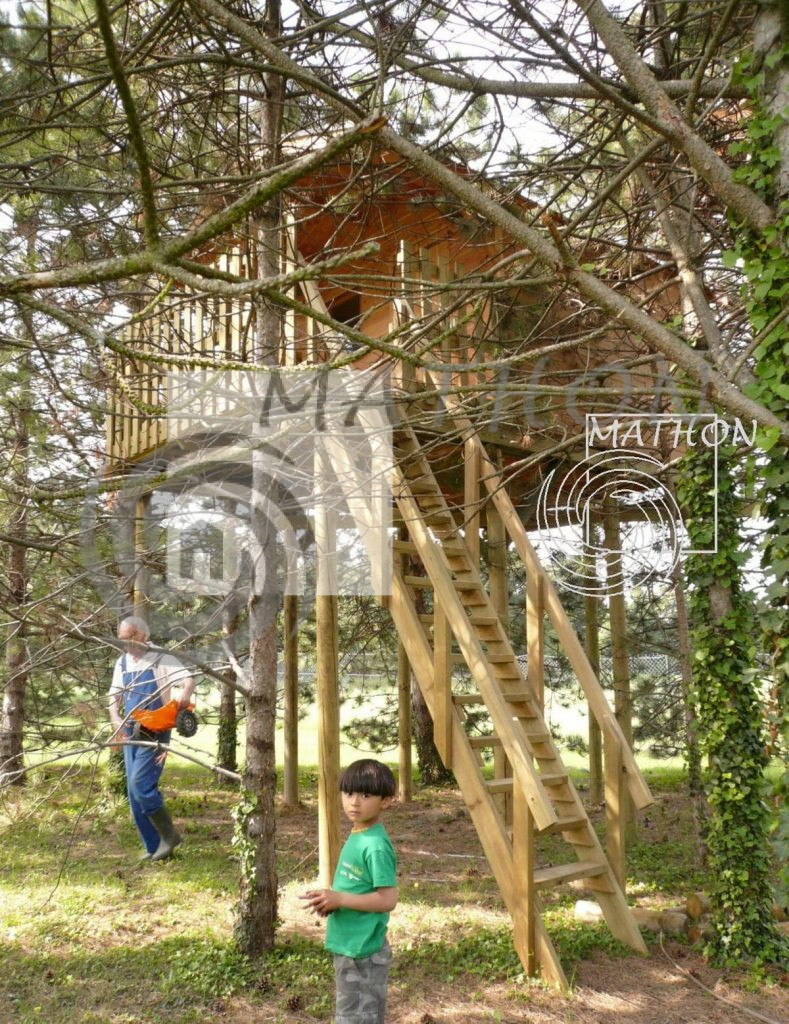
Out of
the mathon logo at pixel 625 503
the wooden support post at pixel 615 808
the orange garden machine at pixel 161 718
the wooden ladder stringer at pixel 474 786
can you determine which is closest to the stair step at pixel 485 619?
the wooden ladder stringer at pixel 474 786

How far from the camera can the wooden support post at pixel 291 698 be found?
373 inches

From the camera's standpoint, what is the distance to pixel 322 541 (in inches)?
259

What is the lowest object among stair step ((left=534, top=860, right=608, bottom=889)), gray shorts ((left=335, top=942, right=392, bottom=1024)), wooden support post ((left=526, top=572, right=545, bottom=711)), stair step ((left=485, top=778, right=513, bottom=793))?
stair step ((left=534, top=860, right=608, bottom=889))

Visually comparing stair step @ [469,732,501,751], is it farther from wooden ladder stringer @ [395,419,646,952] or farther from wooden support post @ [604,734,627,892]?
wooden support post @ [604,734,627,892]

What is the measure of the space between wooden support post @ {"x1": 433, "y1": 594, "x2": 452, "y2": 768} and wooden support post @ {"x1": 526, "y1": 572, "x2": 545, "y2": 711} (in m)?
1.00

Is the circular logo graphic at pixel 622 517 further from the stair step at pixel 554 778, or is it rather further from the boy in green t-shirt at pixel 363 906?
the boy in green t-shirt at pixel 363 906

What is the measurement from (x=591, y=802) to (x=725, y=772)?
16.9ft

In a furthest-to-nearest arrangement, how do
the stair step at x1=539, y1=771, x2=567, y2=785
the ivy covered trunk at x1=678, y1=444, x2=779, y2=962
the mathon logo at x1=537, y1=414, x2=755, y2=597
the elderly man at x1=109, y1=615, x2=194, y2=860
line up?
the mathon logo at x1=537, y1=414, x2=755, y2=597, the elderly man at x1=109, y1=615, x2=194, y2=860, the stair step at x1=539, y1=771, x2=567, y2=785, the ivy covered trunk at x1=678, y1=444, x2=779, y2=962

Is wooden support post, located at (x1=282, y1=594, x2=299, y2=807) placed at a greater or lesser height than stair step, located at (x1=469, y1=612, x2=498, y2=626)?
lesser

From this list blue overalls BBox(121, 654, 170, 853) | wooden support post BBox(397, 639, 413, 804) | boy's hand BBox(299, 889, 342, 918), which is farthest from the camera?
wooden support post BBox(397, 639, 413, 804)

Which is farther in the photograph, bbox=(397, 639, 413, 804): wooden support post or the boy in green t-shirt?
bbox=(397, 639, 413, 804): wooden support post

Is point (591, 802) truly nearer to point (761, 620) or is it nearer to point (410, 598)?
point (410, 598)

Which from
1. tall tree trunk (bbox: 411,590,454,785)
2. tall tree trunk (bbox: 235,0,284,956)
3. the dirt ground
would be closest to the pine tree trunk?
tall tree trunk (bbox: 411,590,454,785)

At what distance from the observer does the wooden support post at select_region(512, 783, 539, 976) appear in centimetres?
494
